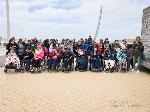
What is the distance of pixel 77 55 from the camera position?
753 inches

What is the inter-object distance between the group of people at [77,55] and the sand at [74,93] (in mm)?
1795

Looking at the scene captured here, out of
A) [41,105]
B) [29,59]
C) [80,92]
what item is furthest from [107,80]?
[41,105]

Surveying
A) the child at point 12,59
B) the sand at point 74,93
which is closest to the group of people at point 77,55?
the child at point 12,59

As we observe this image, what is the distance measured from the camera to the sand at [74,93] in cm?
947

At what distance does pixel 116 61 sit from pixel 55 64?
3.15 meters

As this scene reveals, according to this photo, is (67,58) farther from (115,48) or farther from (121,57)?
(121,57)

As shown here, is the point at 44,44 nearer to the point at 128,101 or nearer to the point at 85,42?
the point at 85,42

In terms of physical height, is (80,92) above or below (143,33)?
below

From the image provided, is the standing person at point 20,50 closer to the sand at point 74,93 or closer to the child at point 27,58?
the child at point 27,58

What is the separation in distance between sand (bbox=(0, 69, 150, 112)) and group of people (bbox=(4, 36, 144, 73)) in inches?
70.7

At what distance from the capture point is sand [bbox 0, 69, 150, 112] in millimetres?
9469

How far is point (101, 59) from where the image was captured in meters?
19.0

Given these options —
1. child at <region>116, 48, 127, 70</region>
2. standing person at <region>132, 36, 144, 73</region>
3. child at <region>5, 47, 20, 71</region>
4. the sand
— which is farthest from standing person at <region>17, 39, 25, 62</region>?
standing person at <region>132, 36, 144, 73</region>

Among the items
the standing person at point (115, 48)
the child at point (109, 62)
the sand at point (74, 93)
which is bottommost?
→ the sand at point (74, 93)
